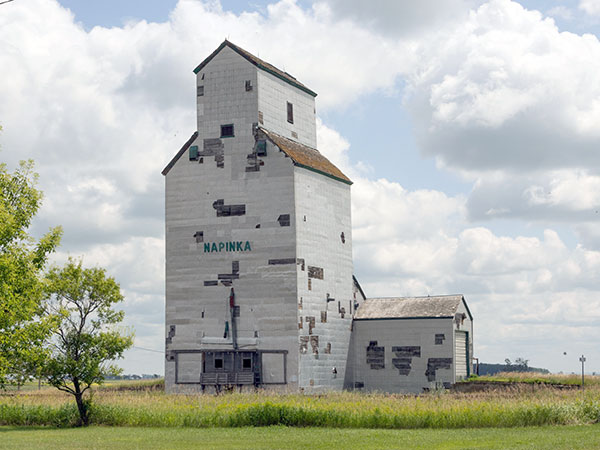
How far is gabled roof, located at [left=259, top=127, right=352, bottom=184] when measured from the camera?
53184mm

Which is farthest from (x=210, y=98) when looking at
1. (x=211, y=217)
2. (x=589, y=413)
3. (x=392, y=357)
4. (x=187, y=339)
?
(x=589, y=413)

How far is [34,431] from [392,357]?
27.0 meters

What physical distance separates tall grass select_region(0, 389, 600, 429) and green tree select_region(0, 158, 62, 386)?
349 centimetres

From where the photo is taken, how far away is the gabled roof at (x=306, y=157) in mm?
53184

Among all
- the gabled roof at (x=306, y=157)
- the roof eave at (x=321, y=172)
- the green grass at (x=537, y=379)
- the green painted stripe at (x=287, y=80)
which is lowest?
the green grass at (x=537, y=379)

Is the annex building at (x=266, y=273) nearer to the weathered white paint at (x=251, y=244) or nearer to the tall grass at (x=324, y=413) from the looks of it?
the weathered white paint at (x=251, y=244)

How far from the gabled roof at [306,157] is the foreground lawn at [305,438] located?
2273 centimetres

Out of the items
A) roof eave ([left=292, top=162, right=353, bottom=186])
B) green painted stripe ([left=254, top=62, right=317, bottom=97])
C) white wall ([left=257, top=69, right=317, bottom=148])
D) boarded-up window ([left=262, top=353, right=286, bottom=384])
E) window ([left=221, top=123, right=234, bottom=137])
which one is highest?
green painted stripe ([left=254, top=62, right=317, bottom=97])

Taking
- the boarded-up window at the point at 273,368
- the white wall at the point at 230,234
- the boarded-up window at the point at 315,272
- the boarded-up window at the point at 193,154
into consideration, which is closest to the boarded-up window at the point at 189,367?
the white wall at the point at 230,234

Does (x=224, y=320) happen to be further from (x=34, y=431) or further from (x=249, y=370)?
(x=34, y=431)

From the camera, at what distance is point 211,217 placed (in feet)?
176

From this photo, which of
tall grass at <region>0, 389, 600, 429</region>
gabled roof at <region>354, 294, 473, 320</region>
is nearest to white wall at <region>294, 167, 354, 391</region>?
gabled roof at <region>354, 294, 473, 320</region>

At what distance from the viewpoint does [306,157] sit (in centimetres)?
5578

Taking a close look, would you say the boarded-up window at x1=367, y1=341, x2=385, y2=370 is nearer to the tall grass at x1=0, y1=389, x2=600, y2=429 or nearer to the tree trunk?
the tall grass at x1=0, y1=389, x2=600, y2=429
